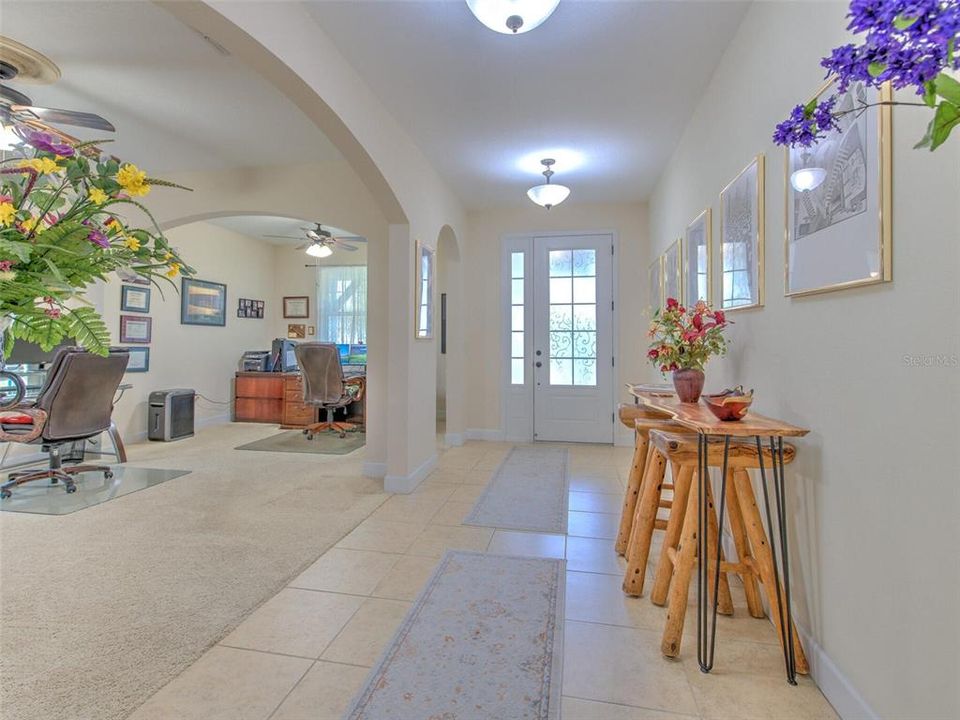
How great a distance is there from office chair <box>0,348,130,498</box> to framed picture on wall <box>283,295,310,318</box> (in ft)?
12.0

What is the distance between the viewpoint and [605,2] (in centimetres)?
211

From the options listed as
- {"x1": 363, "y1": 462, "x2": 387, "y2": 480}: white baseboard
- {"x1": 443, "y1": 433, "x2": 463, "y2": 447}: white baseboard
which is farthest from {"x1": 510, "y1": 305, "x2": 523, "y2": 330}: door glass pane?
{"x1": 363, "y1": 462, "x2": 387, "y2": 480}: white baseboard

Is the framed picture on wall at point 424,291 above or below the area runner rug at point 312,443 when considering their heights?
above

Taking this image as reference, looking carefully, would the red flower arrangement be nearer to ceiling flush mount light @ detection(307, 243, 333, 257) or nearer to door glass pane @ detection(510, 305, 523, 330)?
door glass pane @ detection(510, 305, 523, 330)

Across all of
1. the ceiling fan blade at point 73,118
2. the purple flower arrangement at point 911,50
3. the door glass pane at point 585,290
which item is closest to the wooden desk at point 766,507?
the purple flower arrangement at point 911,50

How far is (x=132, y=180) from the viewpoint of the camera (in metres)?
0.74

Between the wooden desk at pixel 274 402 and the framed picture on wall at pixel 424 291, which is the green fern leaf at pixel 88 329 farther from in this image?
the wooden desk at pixel 274 402

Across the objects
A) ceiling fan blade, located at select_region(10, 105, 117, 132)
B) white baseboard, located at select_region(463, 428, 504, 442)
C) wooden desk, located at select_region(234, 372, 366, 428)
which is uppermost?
ceiling fan blade, located at select_region(10, 105, 117, 132)

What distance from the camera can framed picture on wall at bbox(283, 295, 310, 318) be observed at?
24.4 feet

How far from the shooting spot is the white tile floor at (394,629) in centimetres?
142

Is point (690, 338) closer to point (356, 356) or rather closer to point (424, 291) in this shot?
point (424, 291)

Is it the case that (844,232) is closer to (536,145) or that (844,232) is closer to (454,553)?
(454,553)

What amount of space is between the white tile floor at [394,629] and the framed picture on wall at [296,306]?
18.1 ft

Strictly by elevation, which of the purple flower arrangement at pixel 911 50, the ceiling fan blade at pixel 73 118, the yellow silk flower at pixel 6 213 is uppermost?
the ceiling fan blade at pixel 73 118
